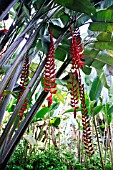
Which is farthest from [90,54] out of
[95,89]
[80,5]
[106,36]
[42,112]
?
[42,112]

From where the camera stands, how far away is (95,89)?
1199 millimetres

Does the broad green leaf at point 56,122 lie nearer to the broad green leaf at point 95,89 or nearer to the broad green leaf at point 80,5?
the broad green leaf at point 95,89

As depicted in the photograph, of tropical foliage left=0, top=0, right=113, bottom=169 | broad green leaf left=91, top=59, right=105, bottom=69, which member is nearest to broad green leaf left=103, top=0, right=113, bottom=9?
tropical foliage left=0, top=0, right=113, bottom=169

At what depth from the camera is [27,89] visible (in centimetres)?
78

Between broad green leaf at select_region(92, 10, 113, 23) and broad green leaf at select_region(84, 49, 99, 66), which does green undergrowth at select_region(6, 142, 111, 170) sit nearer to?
broad green leaf at select_region(84, 49, 99, 66)

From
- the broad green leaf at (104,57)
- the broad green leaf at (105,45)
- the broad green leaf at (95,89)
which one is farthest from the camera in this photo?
the broad green leaf at (95,89)

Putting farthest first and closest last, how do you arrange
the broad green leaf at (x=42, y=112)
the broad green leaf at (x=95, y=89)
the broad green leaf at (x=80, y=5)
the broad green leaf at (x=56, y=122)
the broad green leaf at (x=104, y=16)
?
the broad green leaf at (x=56, y=122) → the broad green leaf at (x=42, y=112) → the broad green leaf at (x=95, y=89) → the broad green leaf at (x=104, y=16) → the broad green leaf at (x=80, y=5)

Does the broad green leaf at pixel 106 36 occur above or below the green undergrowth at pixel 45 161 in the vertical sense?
above

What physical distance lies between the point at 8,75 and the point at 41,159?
955mm

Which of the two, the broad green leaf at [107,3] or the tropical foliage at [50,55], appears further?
the broad green leaf at [107,3]

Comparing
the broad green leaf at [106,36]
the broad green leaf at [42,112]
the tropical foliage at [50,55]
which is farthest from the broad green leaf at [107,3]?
the broad green leaf at [42,112]

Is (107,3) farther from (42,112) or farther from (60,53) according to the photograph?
(42,112)

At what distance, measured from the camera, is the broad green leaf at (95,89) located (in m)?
1.18

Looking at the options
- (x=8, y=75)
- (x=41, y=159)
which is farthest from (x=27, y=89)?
(x=41, y=159)
